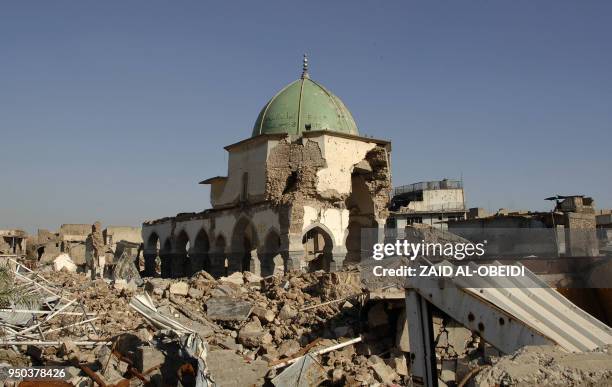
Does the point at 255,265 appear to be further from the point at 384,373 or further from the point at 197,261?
the point at 384,373

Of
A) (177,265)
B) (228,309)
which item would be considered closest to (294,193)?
(228,309)

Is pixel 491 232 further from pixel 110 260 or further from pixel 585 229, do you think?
pixel 110 260

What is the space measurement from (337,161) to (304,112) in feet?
12.8

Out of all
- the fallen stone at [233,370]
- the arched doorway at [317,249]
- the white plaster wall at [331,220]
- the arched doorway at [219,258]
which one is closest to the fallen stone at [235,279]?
the fallen stone at [233,370]

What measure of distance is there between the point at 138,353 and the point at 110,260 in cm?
3174

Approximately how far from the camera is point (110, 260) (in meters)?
36.8

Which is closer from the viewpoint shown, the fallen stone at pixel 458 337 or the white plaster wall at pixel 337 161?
the fallen stone at pixel 458 337

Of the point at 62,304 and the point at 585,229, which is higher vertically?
the point at 585,229

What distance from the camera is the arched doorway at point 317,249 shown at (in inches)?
888

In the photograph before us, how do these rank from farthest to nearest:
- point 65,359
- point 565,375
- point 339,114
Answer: point 339,114
point 65,359
point 565,375

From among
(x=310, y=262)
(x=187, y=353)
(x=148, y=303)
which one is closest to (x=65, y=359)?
(x=148, y=303)

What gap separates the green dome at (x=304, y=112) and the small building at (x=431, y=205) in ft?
64.3

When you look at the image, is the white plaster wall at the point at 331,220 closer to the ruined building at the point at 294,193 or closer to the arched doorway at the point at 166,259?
the ruined building at the point at 294,193

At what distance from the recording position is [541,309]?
505 centimetres
